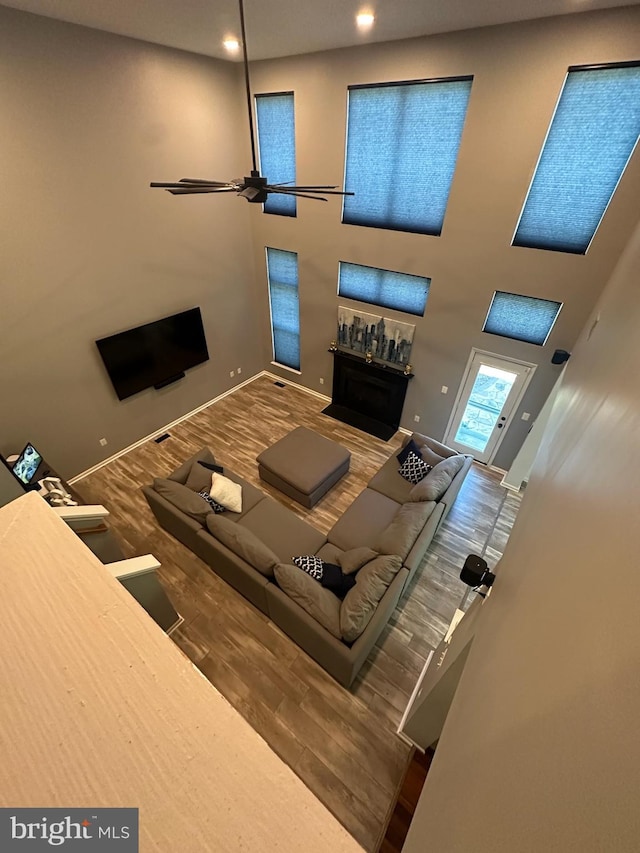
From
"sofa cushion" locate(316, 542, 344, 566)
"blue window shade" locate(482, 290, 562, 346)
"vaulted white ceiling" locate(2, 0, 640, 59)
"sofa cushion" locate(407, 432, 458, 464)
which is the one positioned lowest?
"sofa cushion" locate(316, 542, 344, 566)

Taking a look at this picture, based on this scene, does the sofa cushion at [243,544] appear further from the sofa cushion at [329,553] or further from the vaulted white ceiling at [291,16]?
the vaulted white ceiling at [291,16]

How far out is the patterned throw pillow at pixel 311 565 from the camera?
10.8ft

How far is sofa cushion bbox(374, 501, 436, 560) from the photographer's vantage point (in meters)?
3.33

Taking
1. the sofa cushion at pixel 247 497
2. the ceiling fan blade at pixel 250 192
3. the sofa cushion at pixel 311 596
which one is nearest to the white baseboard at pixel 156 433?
the sofa cushion at pixel 247 497

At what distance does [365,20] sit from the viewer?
3240mm

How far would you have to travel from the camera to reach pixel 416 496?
3.96 m

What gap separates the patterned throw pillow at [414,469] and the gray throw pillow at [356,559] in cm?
146

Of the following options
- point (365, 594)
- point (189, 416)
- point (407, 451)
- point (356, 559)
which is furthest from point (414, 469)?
point (189, 416)

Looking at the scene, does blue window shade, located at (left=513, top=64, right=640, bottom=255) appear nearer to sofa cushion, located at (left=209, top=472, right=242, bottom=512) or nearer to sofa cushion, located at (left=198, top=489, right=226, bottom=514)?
sofa cushion, located at (left=209, top=472, right=242, bottom=512)

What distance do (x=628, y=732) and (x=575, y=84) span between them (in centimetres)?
501

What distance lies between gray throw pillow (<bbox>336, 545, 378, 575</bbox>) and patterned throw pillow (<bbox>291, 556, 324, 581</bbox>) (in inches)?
9.1

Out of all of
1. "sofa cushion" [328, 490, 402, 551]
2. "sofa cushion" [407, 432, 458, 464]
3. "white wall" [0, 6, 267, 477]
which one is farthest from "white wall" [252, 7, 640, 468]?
"sofa cushion" [328, 490, 402, 551]

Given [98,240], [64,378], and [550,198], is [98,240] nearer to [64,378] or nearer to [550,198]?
[64,378]

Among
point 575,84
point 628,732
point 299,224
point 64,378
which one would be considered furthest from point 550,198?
point 64,378
